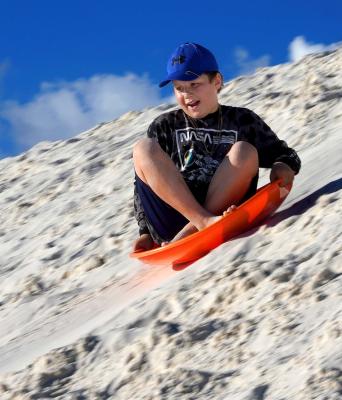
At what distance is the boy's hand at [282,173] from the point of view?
16.6 feet

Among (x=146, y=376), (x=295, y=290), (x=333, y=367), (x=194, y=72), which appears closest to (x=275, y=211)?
(x=194, y=72)

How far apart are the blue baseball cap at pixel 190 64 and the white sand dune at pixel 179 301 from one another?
0.68 meters

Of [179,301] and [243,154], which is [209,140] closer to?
[243,154]

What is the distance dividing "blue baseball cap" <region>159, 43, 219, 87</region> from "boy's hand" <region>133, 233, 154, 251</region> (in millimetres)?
688

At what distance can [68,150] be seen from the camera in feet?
27.8

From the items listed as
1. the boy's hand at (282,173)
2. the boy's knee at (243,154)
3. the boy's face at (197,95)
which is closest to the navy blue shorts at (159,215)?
the boy's hand at (282,173)

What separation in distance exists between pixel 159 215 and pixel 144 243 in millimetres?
171

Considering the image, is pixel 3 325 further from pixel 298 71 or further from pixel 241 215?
pixel 298 71

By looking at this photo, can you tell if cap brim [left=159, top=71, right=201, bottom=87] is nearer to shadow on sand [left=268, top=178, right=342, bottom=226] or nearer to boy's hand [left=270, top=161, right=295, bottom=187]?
boy's hand [left=270, top=161, right=295, bottom=187]

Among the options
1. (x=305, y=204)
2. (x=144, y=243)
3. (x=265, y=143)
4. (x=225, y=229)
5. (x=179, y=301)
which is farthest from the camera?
(x=144, y=243)

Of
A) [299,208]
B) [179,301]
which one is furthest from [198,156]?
[179,301]

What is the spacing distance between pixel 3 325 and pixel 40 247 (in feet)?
3.76

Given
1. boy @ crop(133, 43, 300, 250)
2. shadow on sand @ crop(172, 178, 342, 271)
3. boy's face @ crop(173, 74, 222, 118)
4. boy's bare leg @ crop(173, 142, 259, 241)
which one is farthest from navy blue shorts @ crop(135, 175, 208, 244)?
boy's face @ crop(173, 74, 222, 118)

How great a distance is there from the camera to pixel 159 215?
5.21 metres
